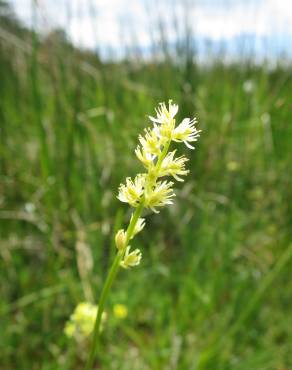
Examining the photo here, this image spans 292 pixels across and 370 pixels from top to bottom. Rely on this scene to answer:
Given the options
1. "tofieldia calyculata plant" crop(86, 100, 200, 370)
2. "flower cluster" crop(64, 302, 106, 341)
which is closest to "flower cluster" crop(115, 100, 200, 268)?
"tofieldia calyculata plant" crop(86, 100, 200, 370)

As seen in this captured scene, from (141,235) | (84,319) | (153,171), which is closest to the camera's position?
(153,171)

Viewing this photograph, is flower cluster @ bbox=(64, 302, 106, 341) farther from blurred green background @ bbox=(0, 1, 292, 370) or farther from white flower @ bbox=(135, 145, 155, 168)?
white flower @ bbox=(135, 145, 155, 168)

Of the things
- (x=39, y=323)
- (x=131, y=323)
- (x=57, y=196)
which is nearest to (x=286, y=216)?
(x=131, y=323)

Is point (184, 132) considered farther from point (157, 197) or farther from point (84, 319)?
point (84, 319)

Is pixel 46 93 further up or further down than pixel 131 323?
further up

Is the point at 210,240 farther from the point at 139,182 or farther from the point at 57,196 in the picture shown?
the point at 139,182

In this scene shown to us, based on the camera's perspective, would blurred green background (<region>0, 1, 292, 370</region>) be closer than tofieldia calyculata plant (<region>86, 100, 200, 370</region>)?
No

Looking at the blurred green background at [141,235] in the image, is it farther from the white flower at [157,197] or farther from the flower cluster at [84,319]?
the white flower at [157,197]

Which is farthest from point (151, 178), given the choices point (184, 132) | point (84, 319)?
point (84, 319)
